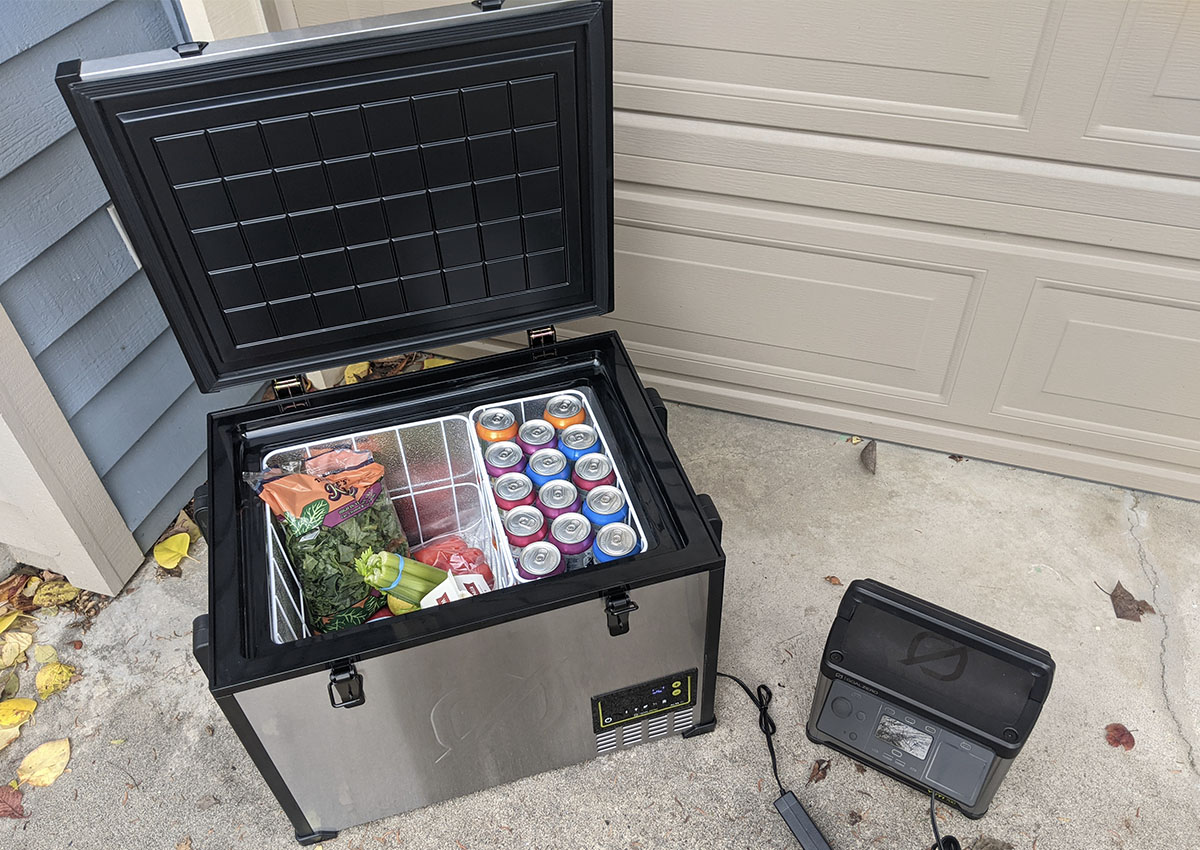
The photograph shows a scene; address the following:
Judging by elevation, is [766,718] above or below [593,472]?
below

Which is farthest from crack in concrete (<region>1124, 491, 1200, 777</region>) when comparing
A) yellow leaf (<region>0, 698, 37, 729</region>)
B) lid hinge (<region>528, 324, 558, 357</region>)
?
yellow leaf (<region>0, 698, 37, 729</region>)

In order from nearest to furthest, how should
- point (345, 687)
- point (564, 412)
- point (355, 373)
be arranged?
point (345, 687) < point (564, 412) < point (355, 373)

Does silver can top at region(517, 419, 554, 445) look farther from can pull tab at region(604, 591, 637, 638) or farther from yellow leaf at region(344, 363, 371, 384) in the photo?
yellow leaf at region(344, 363, 371, 384)

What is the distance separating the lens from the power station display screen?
1325 millimetres

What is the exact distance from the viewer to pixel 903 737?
1.43m

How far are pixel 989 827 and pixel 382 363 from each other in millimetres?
1762

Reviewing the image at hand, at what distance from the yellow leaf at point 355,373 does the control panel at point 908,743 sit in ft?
4.74

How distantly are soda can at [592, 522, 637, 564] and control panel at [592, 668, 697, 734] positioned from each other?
27 cm

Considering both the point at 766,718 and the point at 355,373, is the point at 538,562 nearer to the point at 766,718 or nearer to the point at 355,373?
the point at 766,718

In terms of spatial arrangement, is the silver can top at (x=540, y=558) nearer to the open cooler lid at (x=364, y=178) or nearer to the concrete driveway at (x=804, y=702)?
the open cooler lid at (x=364, y=178)

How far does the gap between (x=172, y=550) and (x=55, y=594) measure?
0.81ft

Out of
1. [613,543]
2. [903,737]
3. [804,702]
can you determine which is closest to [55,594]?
[613,543]

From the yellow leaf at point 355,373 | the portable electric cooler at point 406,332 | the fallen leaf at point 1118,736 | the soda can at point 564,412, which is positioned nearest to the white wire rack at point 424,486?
the portable electric cooler at point 406,332

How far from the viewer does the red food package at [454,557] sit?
4.74ft
